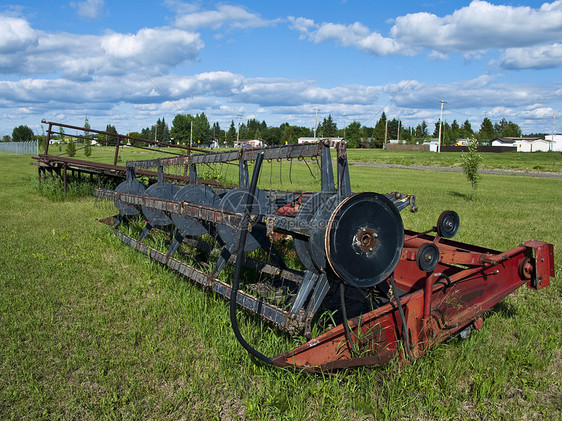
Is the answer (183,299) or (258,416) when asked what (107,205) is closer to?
(183,299)

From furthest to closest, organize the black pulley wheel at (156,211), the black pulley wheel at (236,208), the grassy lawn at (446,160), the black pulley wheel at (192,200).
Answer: the grassy lawn at (446,160) < the black pulley wheel at (156,211) < the black pulley wheel at (192,200) < the black pulley wheel at (236,208)

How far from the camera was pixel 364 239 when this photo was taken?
10.9 ft

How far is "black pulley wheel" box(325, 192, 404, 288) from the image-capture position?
3145 millimetres

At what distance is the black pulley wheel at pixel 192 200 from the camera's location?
5895mm

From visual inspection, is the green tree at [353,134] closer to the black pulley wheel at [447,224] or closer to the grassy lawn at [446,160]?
the grassy lawn at [446,160]

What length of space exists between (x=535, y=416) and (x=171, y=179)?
10.3 meters

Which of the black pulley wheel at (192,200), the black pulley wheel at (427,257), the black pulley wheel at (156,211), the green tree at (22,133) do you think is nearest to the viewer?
the black pulley wheel at (427,257)

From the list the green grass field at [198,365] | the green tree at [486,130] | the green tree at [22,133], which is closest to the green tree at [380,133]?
the green tree at [486,130]

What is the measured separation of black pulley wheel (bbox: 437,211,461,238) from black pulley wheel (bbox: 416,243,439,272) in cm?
54

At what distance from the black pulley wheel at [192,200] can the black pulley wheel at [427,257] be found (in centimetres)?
316

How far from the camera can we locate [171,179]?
12.0 m

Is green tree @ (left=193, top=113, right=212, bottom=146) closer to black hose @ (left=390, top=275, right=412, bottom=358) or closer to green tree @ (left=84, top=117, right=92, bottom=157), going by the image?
green tree @ (left=84, top=117, right=92, bottom=157)

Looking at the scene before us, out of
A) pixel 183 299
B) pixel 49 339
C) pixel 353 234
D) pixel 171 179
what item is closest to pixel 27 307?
pixel 49 339

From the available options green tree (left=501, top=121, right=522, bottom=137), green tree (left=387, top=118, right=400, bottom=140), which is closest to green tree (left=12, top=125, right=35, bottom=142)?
green tree (left=387, top=118, right=400, bottom=140)
